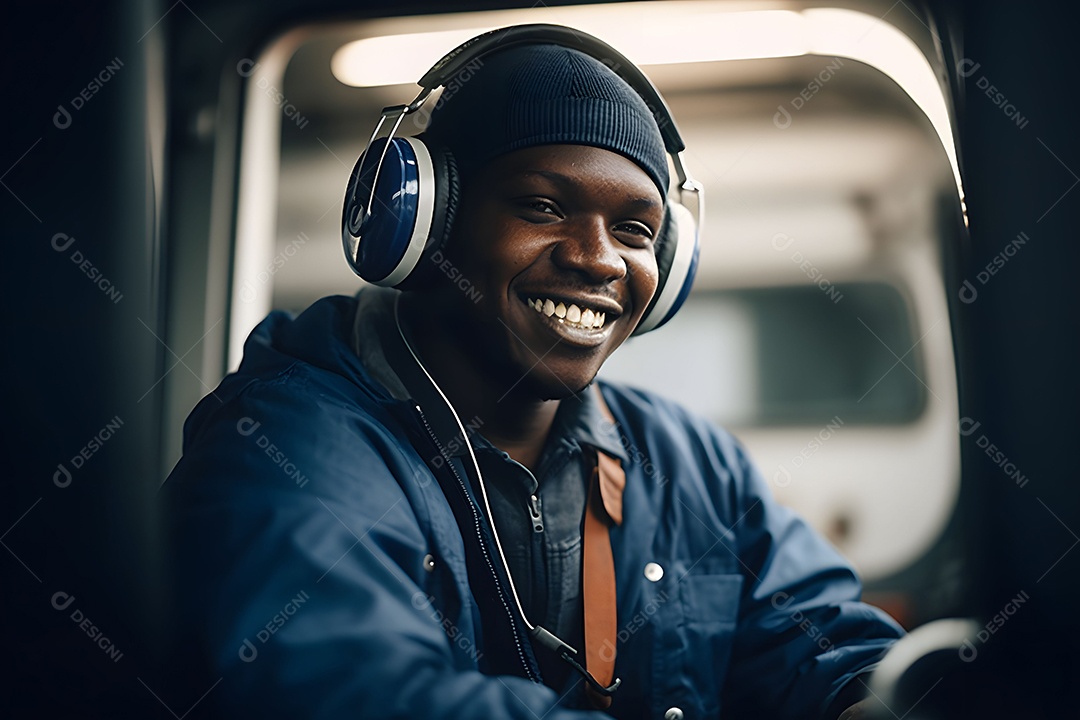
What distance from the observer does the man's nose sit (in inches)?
48.0

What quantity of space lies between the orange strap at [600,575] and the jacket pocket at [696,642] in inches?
3.7

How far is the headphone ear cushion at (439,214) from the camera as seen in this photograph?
1242 mm

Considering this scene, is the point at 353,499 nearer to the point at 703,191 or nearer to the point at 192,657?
the point at 192,657

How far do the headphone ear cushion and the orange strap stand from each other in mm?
376

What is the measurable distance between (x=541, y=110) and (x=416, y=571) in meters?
0.63

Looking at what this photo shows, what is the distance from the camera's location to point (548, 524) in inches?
50.0

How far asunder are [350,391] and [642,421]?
0.50 m

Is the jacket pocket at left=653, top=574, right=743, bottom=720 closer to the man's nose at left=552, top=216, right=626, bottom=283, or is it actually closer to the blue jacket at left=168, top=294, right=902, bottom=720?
the blue jacket at left=168, top=294, right=902, bottom=720

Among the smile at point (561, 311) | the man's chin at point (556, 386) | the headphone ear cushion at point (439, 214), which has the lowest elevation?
the man's chin at point (556, 386)

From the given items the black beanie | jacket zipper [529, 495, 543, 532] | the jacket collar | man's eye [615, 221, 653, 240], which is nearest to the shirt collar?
the jacket collar

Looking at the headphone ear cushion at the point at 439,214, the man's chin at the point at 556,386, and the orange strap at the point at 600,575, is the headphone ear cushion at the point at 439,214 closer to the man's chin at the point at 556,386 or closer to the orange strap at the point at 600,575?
the man's chin at the point at 556,386

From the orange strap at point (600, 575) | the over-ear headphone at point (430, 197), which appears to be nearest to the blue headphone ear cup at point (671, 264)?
the over-ear headphone at point (430, 197)

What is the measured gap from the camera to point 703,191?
1.40 metres

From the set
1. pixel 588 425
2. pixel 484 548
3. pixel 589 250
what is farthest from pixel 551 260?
pixel 484 548
